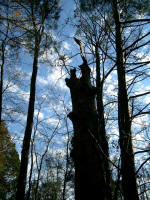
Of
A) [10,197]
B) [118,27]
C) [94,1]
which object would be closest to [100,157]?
[118,27]

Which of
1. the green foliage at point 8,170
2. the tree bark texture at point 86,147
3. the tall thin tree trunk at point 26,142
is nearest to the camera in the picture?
the tree bark texture at point 86,147

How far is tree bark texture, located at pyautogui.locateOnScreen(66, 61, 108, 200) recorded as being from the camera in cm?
134

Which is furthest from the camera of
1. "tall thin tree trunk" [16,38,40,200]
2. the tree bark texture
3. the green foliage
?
the green foliage

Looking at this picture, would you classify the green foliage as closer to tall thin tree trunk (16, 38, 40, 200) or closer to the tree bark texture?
tall thin tree trunk (16, 38, 40, 200)

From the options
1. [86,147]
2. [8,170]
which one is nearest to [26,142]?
[86,147]

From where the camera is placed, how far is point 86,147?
150cm

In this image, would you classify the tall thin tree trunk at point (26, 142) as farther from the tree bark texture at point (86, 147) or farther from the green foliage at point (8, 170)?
the green foliage at point (8, 170)

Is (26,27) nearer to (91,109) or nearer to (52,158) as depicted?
(91,109)

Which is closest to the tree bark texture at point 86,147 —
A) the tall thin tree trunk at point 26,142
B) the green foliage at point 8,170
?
the tall thin tree trunk at point 26,142

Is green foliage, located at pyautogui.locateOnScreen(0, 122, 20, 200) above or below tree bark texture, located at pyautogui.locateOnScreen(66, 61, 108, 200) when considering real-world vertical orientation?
below

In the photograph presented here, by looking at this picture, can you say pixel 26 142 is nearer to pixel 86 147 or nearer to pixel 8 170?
pixel 86 147

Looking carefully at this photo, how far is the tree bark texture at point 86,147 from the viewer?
4.38ft

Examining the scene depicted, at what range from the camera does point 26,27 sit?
4.61 m

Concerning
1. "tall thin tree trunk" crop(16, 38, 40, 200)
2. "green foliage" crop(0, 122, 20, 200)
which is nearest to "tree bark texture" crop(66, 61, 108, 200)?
"tall thin tree trunk" crop(16, 38, 40, 200)
